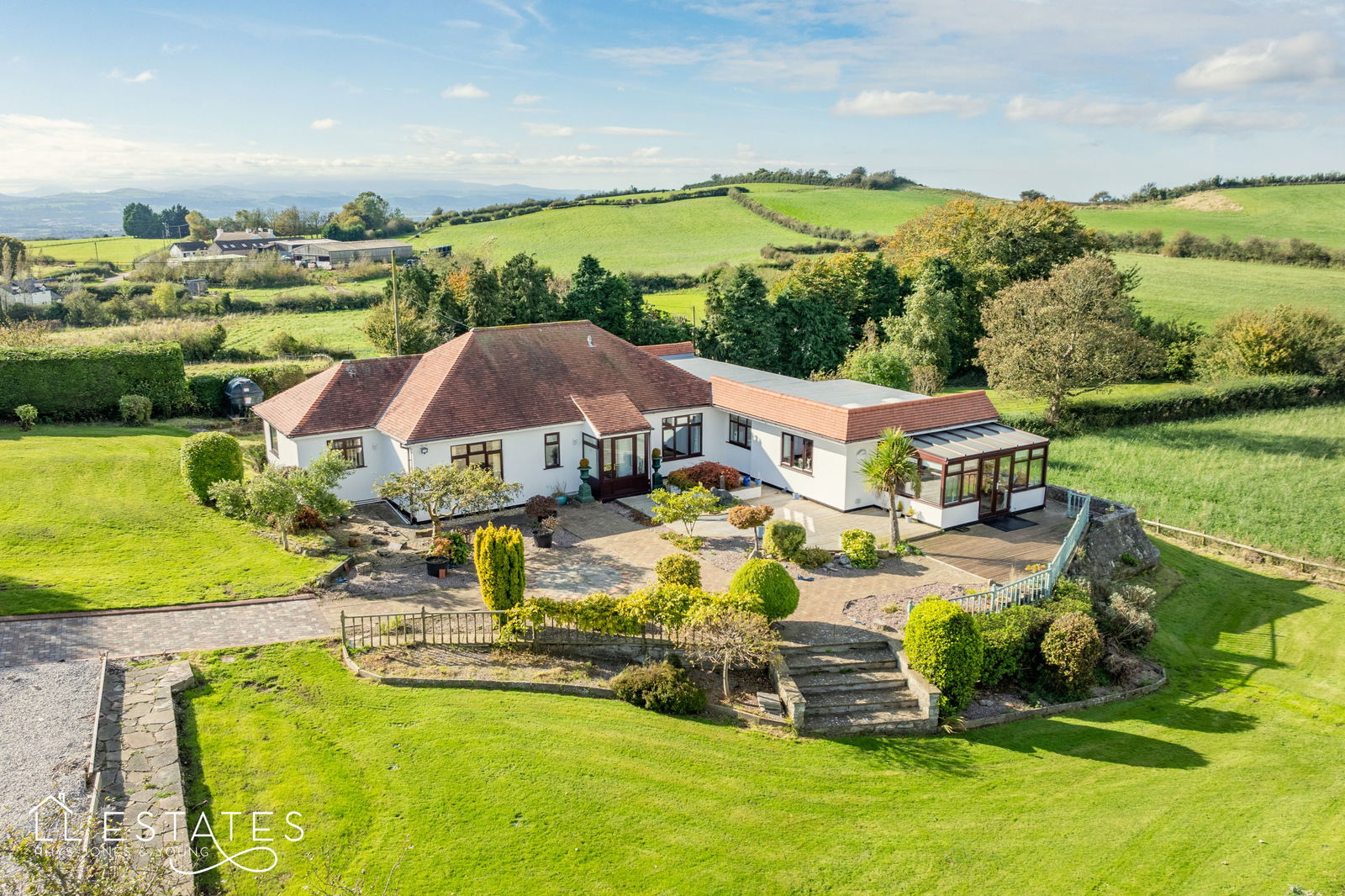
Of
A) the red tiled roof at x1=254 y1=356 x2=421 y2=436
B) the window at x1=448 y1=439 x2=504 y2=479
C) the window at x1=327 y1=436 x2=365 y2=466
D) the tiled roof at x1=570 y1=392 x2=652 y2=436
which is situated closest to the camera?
the window at x1=448 y1=439 x2=504 y2=479

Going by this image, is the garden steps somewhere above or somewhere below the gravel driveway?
below

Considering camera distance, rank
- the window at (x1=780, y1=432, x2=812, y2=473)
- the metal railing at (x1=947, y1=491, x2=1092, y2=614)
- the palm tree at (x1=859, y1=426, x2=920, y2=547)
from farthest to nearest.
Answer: the window at (x1=780, y1=432, x2=812, y2=473) → the palm tree at (x1=859, y1=426, x2=920, y2=547) → the metal railing at (x1=947, y1=491, x2=1092, y2=614)

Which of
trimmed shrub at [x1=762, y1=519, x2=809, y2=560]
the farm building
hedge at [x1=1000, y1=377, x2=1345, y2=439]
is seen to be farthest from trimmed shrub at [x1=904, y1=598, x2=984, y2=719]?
hedge at [x1=1000, y1=377, x2=1345, y2=439]

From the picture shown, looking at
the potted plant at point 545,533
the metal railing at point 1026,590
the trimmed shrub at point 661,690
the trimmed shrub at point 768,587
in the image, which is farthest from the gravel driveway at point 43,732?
the metal railing at point 1026,590

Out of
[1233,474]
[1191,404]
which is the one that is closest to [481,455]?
[1233,474]

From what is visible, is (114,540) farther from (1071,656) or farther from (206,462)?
(1071,656)

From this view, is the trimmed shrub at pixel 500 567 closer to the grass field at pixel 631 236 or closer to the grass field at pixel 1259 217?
the grass field at pixel 631 236

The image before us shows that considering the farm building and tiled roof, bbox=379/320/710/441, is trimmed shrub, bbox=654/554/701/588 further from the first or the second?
tiled roof, bbox=379/320/710/441
